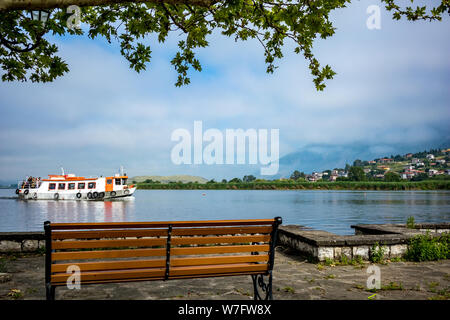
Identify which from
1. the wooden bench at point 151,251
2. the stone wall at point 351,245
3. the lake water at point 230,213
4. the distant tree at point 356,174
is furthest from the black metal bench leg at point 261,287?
the distant tree at point 356,174

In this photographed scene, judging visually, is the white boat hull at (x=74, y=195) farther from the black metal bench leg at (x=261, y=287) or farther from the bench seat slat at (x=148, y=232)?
the bench seat slat at (x=148, y=232)

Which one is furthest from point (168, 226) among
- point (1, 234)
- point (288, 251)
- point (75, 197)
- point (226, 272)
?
point (75, 197)

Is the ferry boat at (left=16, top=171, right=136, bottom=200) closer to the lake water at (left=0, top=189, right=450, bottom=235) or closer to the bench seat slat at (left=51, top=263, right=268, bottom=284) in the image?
the lake water at (left=0, top=189, right=450, bottom=235)

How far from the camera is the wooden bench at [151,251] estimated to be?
10.4 ft

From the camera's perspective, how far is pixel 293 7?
5.29m

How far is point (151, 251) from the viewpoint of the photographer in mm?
3408

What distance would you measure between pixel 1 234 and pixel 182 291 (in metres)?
4.47

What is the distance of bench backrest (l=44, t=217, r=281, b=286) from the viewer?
3178 mm

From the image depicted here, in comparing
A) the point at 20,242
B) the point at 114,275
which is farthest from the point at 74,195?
the point at 114,275

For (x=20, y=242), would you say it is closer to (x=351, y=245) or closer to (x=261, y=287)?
(x=261, y=287)

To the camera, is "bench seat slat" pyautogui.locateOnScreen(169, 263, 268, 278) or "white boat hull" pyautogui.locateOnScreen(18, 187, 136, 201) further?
"white boat hull" pyautogui.locateOnScreen(18, 187, 136, 201)

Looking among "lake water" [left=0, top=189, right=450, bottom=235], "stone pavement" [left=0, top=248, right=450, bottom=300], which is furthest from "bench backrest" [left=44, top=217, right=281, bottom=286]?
"lake water" [left=0, top=189, right=450, bottom=235]

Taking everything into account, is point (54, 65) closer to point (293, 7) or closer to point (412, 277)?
point (293, 7)

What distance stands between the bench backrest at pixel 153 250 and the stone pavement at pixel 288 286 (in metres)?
0.57
